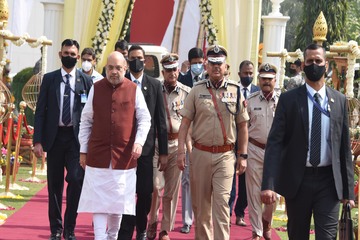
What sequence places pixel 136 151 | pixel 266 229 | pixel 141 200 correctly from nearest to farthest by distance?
pixel 136 151 < pixel 141 200 < pixel 266 229

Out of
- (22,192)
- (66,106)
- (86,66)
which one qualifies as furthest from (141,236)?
(22,192)

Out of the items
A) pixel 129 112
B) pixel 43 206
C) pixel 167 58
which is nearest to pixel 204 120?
pixel 129 112

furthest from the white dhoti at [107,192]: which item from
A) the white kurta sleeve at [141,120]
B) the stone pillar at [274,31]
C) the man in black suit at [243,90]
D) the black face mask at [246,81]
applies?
the stone pillar at [274,31]

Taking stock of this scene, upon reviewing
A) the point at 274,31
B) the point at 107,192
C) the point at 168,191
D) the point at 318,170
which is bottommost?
the point at 168,191

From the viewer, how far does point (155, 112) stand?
11703 mm

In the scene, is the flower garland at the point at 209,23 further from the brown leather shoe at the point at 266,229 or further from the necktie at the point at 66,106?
the necktie at the point at 66,106

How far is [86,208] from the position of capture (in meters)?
10.3

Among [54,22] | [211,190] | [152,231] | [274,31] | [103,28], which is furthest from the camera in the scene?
[274,31]

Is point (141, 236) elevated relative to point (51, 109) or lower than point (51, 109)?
lower

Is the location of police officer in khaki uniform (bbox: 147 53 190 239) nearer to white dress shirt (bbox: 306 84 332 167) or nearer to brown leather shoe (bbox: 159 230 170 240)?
brown leather shoe (bbox: 159 230 170 240)

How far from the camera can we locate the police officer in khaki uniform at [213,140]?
11.0 metres

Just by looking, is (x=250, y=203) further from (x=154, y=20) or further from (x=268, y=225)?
(x=154, y=20)

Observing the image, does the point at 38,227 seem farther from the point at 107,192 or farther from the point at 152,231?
the point at 107,192

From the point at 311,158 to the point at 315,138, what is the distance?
18 centimetres
